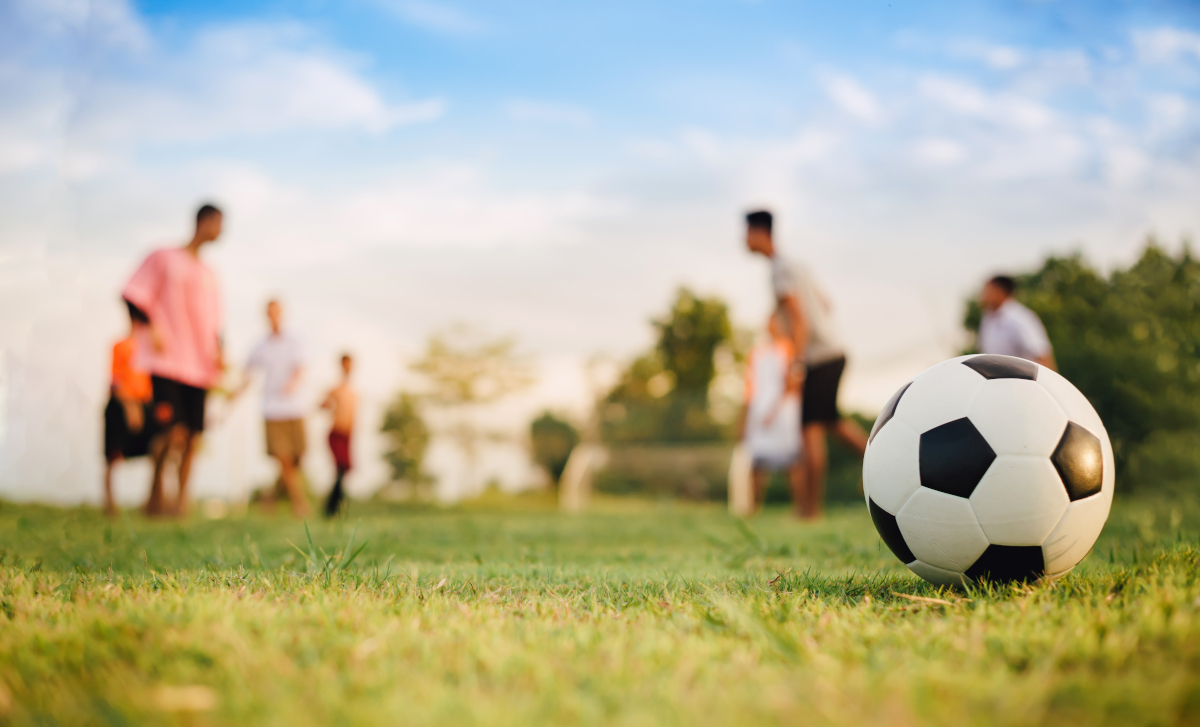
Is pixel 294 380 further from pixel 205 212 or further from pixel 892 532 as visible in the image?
pixel 892 532

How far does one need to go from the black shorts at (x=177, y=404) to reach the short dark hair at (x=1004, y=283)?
725cm

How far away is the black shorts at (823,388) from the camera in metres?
6.12

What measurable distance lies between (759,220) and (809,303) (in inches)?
33.8

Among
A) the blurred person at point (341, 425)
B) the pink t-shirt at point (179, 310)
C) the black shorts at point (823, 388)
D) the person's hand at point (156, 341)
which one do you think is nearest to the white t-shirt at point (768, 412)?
the black shorts at point (823, 388)

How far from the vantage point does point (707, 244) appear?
79.4ft

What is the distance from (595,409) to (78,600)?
16383mm

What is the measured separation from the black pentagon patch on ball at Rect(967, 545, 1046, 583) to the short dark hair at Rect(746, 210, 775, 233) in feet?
15.3

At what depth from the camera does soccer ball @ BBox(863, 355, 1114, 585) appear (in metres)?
1.95

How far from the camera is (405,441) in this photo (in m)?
17.9

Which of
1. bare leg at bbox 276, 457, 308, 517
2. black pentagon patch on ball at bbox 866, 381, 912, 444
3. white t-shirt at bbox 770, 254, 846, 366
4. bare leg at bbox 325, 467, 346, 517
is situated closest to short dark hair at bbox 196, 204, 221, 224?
bare leg at bbox 325, 467, 346, 517

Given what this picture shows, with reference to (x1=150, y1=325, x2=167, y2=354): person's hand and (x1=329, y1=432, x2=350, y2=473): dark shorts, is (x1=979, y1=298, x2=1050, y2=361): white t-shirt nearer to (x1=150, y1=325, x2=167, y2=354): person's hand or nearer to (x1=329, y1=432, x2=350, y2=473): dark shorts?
(x1=329, y1=432, x2=350, y2=473): dark shorts

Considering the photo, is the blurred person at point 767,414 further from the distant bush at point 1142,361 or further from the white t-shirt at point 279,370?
the white t-shirt at point 279,370

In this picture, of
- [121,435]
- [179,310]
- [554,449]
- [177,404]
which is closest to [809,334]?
[179,310]

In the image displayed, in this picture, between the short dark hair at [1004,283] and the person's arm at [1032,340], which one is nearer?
the person's arm at [1032,340]
